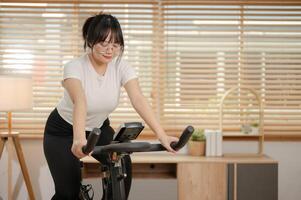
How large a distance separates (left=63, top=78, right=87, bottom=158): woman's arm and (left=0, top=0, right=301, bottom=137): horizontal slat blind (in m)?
1.92

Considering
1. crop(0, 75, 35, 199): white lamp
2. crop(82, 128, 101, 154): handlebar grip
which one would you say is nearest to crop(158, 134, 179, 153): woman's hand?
crop(82, 128, 101, 154): handlebar grip

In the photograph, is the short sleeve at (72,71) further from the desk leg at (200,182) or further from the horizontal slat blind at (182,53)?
the horizontal slat blind at (182,53)

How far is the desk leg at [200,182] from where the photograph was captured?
12.5 ft

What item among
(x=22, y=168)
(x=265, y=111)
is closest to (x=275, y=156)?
(x=265, y=111)

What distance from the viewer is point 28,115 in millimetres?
4227

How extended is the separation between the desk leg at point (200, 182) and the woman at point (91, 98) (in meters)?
1.13

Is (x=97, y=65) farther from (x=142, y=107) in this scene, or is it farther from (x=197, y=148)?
(x=197, y=148)

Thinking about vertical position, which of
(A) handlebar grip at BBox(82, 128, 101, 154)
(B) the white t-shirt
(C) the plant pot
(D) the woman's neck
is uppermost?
(D) the woman's neck

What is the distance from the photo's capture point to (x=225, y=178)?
12.5ft

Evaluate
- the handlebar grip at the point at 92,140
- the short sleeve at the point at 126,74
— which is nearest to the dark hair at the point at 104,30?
the short sleeve at the point at 126,74

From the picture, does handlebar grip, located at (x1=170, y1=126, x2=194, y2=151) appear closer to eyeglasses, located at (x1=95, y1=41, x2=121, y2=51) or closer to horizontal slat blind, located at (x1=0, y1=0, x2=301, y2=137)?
eyeglasses, located at (x1=95, y1=41, x2=121, y2=51)

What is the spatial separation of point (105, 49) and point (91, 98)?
34 centimetres

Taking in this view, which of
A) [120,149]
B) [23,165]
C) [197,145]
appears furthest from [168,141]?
[23,165]

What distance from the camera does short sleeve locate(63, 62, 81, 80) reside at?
2.32m
